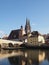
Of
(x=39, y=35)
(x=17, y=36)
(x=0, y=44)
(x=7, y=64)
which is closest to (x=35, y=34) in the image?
(x=39, y=35)

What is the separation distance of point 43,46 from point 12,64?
170 feet

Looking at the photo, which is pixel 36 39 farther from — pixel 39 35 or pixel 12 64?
pixel 12 64

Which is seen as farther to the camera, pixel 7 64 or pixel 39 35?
pixel 39 35

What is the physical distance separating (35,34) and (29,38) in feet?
11.8

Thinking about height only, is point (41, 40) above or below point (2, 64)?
above

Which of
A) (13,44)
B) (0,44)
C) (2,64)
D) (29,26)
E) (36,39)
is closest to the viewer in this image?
(2,64)

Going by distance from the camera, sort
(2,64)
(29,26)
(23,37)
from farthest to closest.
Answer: (29,26)
(23,37)
(2,64)


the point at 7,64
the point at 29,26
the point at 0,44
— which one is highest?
the point at 29,26

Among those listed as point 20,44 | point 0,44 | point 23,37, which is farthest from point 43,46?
point 23,37

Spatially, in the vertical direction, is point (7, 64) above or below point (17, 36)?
below

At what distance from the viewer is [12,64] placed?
80.6ft

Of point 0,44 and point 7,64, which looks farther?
point 0,44

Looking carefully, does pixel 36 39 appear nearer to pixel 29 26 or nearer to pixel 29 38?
pixel 29 38

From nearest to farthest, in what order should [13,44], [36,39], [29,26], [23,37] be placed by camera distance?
[13,44]
[36,39]
[23,37]
[29,26]
